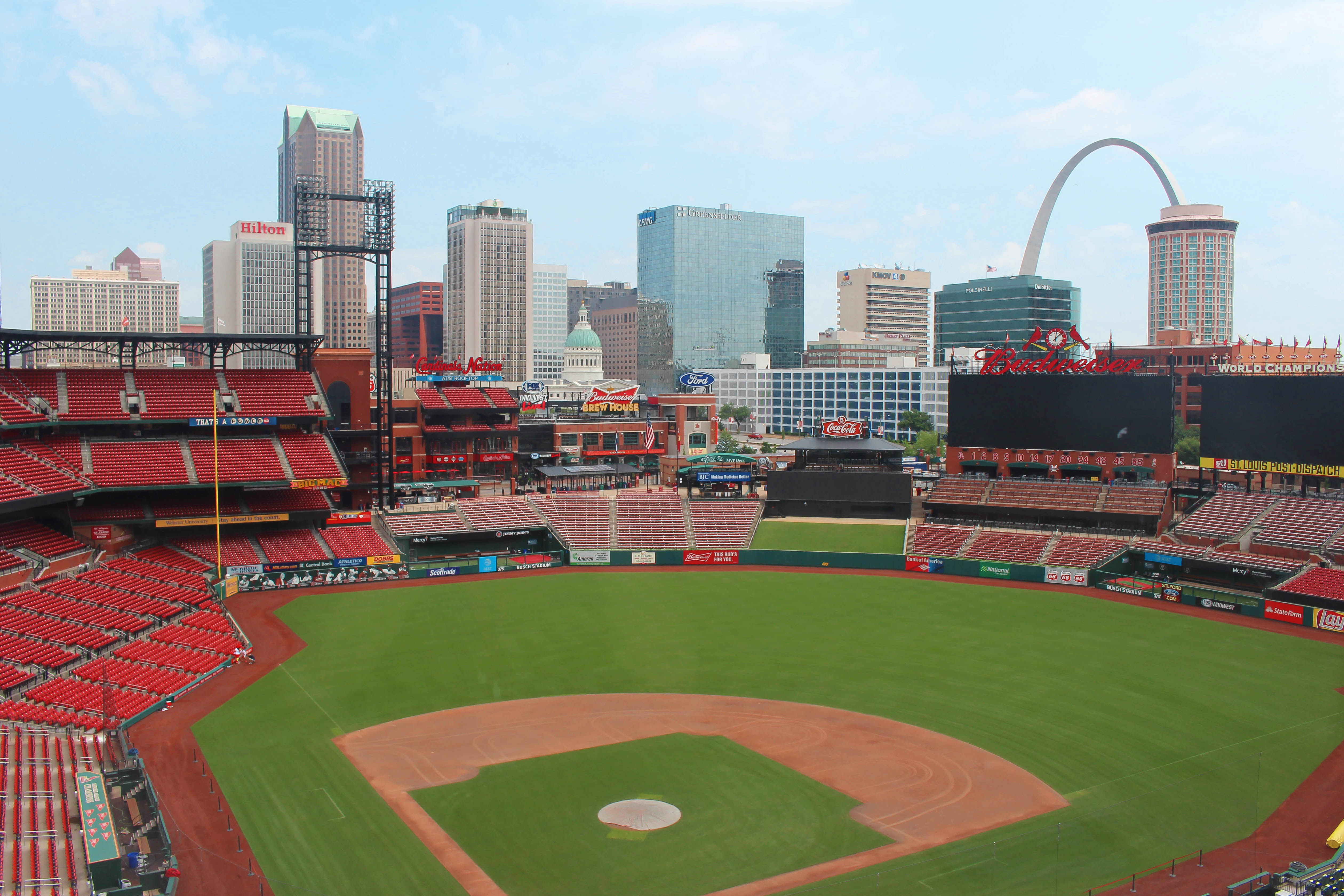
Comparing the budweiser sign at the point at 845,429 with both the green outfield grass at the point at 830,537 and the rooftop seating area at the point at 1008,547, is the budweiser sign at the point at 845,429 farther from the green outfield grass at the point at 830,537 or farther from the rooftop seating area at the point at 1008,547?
the rooftop seating area at the point at 1008,547

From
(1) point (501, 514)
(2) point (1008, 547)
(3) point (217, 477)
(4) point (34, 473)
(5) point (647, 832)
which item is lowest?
(5) point (647, 832)

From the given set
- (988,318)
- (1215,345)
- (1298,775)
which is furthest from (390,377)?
(988,318)

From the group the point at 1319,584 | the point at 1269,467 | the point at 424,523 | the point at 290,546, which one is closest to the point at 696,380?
the point at 424,523

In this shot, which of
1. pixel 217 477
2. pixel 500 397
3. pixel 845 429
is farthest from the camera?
pixel 500 397

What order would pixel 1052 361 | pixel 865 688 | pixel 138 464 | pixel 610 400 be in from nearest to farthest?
pixel 865 688 → pixel 138 464 → pixel 1052 361 → pixel 610 400

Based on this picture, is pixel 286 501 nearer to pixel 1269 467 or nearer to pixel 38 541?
pixel 38 541

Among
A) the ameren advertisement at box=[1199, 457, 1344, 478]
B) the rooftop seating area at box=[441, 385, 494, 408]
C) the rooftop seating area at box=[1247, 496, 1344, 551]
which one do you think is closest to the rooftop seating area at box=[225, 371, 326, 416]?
the rooftop seating area at box=[441, 385, 494, 408]
